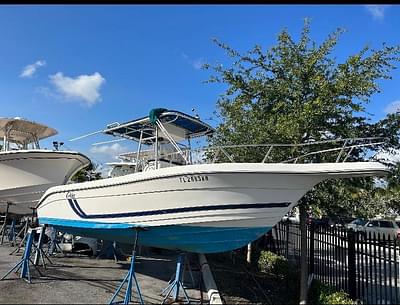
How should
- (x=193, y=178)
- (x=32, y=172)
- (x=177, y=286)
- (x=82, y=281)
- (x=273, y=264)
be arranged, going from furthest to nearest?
(x=32, y=172) < (x=273, y=264) < (x=82, y=281) < (x=177, y=286) < (x=193, y=178)

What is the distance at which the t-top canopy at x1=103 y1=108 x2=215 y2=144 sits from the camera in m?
7.88

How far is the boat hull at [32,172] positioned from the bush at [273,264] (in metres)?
6.28

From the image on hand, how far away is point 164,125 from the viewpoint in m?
8.23

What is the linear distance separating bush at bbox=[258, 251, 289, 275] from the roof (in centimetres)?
867

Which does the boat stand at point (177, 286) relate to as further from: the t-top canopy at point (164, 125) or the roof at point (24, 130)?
the roof at point (24, 130)

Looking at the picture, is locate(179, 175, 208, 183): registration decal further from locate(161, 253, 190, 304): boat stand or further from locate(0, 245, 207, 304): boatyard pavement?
locate(0, 245, 207, 304): boatyard pavement

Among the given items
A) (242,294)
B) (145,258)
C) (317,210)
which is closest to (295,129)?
(317,210)

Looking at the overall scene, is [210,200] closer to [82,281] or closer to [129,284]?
[129,284]

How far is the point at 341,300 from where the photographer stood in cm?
648

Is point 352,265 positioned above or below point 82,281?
above

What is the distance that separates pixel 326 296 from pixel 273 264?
318 centimetres

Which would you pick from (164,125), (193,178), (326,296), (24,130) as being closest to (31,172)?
(24,130)

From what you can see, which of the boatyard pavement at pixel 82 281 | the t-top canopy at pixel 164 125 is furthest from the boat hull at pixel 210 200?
the t-top canopy at pixel 164 125

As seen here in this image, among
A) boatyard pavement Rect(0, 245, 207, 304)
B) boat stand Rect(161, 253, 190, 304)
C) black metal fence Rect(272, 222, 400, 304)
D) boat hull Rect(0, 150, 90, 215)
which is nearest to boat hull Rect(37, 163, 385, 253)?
boat stand Rect(161, 253, 190, 304)
